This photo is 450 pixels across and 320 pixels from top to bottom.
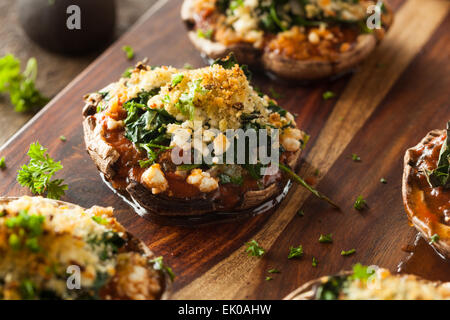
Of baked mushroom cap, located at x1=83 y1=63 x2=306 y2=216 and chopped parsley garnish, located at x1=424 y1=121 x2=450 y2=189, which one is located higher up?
baked mushroom cap, located at x1=83 y1=63 x2=306 y2=216

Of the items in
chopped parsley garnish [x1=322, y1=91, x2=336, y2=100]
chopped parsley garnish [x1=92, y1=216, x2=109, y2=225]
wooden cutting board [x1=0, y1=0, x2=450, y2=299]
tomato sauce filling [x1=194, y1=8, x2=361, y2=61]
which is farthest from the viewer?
chopped parsley garnish [x1=322, y1=91, x2=336, y2=100]

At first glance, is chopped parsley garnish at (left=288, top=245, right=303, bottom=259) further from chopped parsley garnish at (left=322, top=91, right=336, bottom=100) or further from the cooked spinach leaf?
chopped parsley garnish at (left=322, top=91, right=336, bottom=100)

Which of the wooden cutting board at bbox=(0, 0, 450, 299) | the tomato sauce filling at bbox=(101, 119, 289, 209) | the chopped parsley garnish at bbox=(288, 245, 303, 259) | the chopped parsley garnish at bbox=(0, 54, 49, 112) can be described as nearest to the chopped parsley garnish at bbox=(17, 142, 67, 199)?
the wooden cutting board at bbox=(0, 0, 450, 299)

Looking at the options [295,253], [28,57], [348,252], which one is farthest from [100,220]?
[28,57]

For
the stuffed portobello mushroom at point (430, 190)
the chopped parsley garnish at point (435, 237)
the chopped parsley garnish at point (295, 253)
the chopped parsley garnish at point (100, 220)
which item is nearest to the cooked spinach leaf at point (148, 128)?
the chopped parsley garnish at point (100, 220)

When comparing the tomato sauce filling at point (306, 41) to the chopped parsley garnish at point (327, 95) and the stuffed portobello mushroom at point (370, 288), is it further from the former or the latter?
the stuffed portobello mushroom at point (370, 288)

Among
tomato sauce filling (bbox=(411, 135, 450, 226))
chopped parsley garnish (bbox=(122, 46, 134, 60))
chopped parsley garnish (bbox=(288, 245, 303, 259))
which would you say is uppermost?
chopped parsley garnish (bbox=(122, 46, 134, 60))
